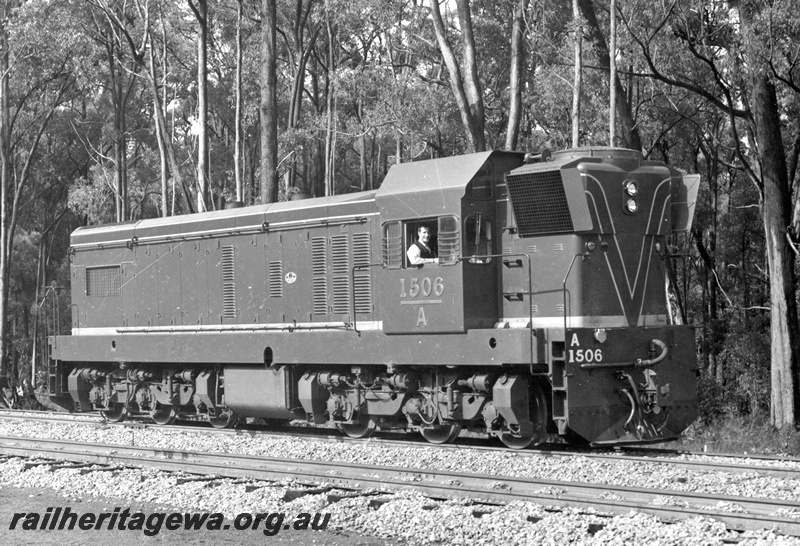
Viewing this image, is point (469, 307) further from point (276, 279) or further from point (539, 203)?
point (276, 279)

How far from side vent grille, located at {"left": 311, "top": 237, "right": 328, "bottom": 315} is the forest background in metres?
6.32

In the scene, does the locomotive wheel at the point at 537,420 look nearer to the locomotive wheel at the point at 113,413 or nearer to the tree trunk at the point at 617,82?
the locomotive wheel at the point at 113,413

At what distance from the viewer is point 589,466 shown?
10695 millimetres

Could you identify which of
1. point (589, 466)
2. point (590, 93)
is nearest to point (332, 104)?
point (590, 93)

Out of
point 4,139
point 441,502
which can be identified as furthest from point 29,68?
point 441,502

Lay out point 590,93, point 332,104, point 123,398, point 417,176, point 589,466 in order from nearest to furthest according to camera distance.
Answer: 1. point 589,466
2. point 417,176
3. point 123,398
4. point 590,93
5. point 332,104

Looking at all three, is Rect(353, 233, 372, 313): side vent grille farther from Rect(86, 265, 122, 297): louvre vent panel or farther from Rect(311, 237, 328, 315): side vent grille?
Rect(86, 265, 122, 297): louvre vent panel

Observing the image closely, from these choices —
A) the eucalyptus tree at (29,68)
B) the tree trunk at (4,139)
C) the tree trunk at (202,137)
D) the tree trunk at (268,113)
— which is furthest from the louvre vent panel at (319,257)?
the tree trunk at (4,139)

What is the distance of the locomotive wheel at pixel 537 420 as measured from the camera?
12188mm

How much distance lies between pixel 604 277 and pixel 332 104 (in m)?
37.2

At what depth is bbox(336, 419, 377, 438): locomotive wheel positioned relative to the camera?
14.1 m

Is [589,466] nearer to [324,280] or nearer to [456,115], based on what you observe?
[324,280]

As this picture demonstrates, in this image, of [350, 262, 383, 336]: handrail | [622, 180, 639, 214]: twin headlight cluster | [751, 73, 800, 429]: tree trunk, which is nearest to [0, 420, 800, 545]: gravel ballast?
[350, 262, 383, 336]: handrail

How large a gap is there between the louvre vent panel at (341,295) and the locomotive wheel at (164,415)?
4769 millimetres
